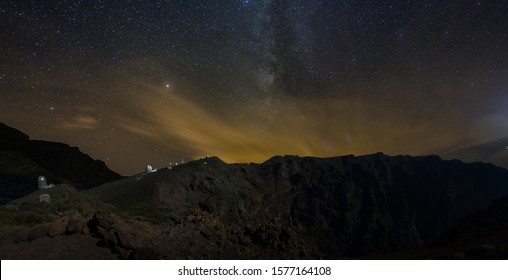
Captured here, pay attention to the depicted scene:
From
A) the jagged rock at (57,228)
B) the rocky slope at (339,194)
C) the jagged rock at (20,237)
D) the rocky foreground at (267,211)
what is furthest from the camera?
the rocky slope at (339,194)

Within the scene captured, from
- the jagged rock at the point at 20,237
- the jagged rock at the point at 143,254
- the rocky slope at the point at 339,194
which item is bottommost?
the jagged rock at the point at 143,254

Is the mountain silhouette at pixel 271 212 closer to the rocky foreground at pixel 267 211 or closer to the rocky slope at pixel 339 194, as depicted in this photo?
the rocky foreground at pixel 267 211

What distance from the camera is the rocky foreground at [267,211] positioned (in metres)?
14.9

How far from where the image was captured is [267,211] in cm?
11500

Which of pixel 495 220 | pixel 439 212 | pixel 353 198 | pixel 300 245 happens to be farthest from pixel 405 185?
pixel 300 245

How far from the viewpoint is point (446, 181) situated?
17500cm

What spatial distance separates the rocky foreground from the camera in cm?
1492

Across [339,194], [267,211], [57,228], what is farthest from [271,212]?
[57,228]

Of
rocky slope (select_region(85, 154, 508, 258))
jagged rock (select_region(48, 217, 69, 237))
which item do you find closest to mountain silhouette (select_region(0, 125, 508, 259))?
jagged rock (select_region(48, 217, 69, 237))

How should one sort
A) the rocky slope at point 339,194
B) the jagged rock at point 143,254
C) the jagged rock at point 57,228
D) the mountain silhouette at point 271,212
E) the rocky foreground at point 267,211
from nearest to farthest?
1. the jagged rock at point 143,254
2. the jagged rock at point 57,228
3. the rocky foreground at point 267,211
4. the mountain silhouette at point 271,212
5. the rocky slope at point 339,194

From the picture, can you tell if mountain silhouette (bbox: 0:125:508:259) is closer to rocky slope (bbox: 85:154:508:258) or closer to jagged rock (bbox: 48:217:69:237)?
jagged rock (bbox: 48:217:69:237)

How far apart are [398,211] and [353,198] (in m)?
21.6

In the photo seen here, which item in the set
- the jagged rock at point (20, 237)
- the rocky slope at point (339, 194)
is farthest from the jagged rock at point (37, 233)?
the rocky slope at point (339, 194)
